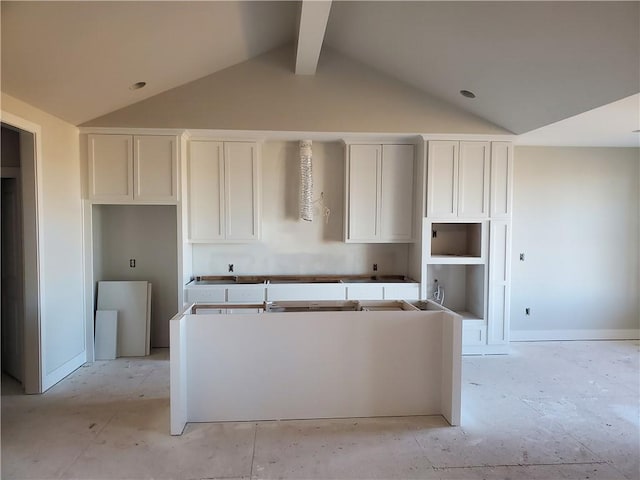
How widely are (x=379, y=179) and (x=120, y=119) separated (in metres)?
2.92

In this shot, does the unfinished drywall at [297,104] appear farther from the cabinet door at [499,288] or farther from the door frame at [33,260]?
the cabinet door at [499,288]

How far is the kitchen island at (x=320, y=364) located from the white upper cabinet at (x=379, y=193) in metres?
1.71

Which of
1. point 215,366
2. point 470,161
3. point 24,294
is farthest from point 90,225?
point 470,161

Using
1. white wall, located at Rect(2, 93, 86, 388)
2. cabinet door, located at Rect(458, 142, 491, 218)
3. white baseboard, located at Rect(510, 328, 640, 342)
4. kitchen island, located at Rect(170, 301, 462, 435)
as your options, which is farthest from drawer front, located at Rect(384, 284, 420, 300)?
white wall, located at Rect(2, 93, 86, 388)

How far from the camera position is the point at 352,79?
14.0ft

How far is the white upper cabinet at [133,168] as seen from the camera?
4.11m

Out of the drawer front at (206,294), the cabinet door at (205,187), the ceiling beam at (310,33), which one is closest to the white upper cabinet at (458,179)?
the ceiling beam at (310,33)

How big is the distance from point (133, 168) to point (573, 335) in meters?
5.84

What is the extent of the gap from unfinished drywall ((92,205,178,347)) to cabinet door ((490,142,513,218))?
3807 millimetres

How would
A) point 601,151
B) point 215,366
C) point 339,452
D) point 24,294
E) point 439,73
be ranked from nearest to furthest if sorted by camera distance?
point 339,452 < point 215,366 < point 24,294 < point 439,73 < point 601,151

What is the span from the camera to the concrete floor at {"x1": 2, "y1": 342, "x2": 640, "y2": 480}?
7.89ft

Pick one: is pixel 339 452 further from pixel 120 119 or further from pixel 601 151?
pixel 601 151

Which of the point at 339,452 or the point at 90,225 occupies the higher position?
the point at 90,225

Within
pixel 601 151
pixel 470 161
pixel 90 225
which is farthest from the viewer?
pixel 601 151
